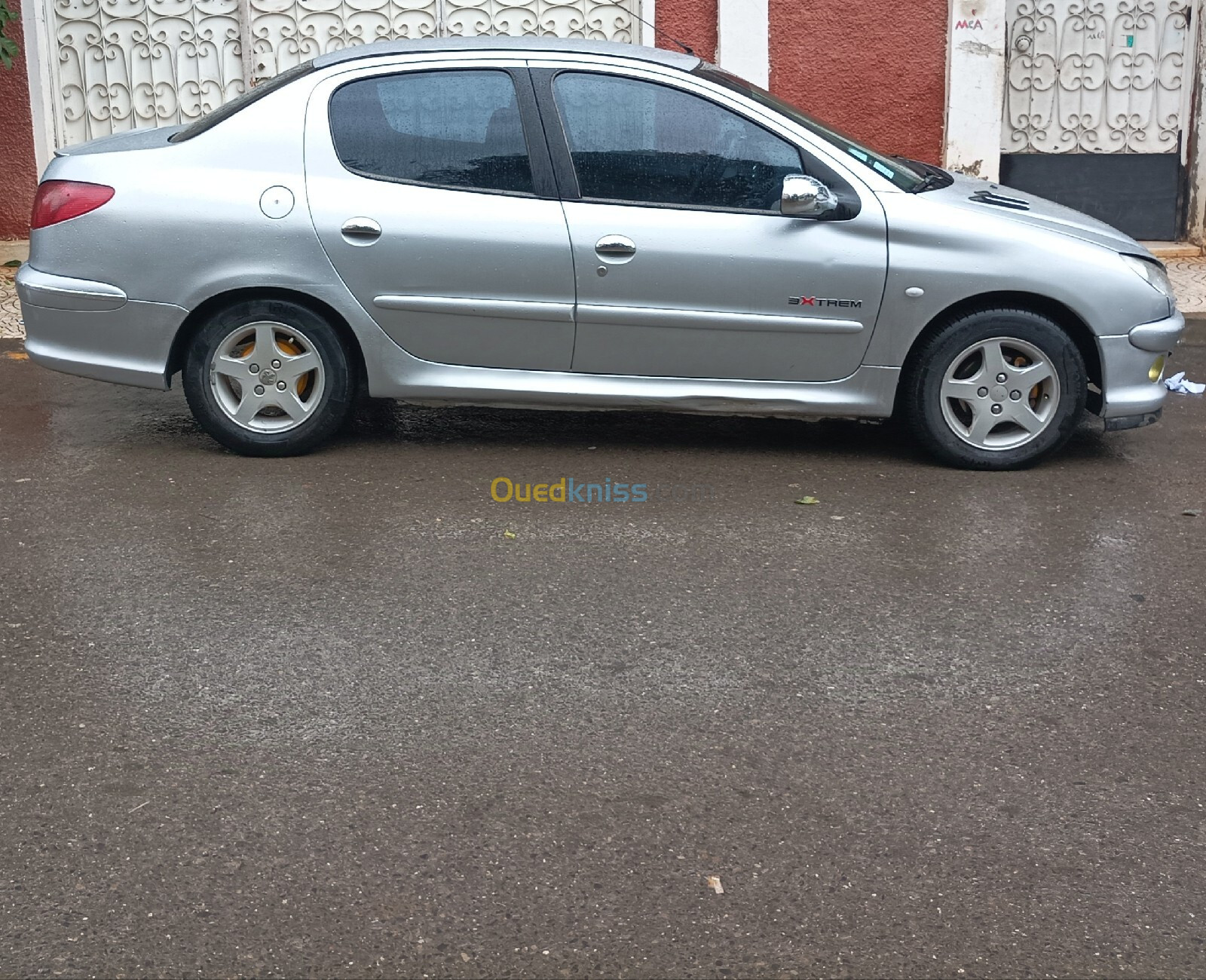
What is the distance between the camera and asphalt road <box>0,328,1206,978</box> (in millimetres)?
3164

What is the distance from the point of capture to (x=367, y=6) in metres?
11.4

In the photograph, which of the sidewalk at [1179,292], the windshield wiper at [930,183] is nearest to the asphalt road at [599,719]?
the windshield wiper at [930,183]

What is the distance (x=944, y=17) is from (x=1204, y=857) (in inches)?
357

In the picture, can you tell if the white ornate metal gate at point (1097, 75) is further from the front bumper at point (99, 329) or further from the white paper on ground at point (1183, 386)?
the front bumper at point (99, 329)

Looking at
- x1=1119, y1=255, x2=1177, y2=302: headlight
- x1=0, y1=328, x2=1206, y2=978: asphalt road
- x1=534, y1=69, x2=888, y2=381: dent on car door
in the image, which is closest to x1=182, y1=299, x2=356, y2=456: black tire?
x1=0, y1=328, x2=1206, y2=978: asphalt road

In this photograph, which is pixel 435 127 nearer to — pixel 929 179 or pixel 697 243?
pixel 697 243

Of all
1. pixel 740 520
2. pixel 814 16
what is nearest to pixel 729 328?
pixel 740 520

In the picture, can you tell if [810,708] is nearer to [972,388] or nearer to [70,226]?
[972,388]

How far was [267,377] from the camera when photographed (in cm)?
647

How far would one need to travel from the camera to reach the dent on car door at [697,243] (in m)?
6.26

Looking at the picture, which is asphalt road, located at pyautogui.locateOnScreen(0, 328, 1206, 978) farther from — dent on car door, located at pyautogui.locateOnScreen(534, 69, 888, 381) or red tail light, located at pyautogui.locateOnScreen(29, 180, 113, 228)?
red tail light, located at pyautogui.locateOnScreen(29, 180, 113, 228)

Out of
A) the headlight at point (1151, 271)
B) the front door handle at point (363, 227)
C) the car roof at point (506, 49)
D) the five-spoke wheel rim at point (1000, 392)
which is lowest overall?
the five-spoke wheel rim at point (1000, 392)

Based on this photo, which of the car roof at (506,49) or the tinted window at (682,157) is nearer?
the tinted window at (682,157)

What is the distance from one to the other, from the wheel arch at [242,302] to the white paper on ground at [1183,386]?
12.7 ft
